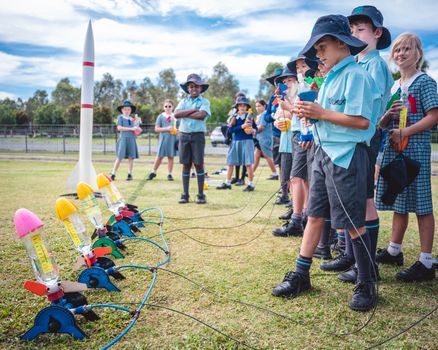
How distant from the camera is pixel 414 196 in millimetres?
3227

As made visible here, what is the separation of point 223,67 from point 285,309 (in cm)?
8805

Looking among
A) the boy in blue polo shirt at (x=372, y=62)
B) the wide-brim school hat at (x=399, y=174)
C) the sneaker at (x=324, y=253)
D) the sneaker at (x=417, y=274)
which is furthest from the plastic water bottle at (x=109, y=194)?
the sneaker at (x=417, y=274)

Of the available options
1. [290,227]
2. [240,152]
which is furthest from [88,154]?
[290,227]

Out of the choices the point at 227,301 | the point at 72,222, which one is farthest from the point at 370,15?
the point at 72,222

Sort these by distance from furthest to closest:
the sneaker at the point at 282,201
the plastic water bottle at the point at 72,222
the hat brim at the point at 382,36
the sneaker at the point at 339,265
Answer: the sneaker at the point at 282,201, the sneaker at the point at 339,265, the hat brim at the point at 382,36, the plastic water bottle at the point at 72,222

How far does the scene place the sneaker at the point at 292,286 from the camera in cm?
275

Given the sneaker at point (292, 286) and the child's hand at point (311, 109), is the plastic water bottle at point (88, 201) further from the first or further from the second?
the child's hand at point (311, 109)

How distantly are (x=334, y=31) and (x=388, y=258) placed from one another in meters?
2.33

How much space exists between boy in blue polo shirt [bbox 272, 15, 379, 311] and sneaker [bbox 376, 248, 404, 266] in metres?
1.01

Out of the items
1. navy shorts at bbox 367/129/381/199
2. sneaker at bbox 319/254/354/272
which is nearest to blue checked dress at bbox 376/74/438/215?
navy shorts at bbox 367/129/381/199

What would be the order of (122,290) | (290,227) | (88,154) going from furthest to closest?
(88,154) < (290,227) < (122,290)

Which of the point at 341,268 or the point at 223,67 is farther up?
the point at 223,67

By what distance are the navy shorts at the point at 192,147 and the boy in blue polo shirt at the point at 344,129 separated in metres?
3.92

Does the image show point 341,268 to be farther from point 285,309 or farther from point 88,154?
point 88,154
